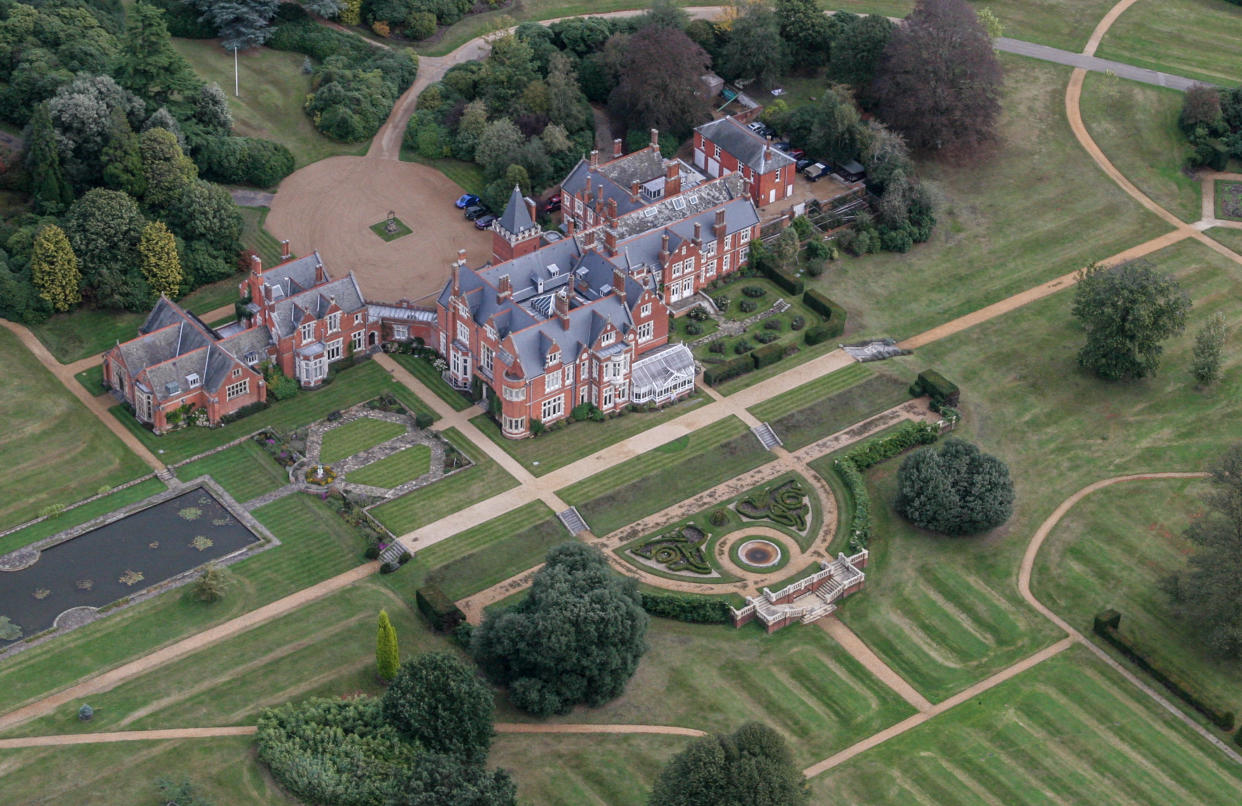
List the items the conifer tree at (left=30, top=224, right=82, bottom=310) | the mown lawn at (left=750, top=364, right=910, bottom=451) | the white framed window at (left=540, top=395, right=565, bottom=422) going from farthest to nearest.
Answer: the conifer tree at (left=30, top=224, right=82, bottom=310)
the mown lawn at (left=750, top=364, right=910, bottom=451)
the white framed window at (left=540, top=395, right=565, bottom=422)

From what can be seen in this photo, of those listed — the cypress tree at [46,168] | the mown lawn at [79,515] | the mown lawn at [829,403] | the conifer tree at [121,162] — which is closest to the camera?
the mown lawn at [79,515]

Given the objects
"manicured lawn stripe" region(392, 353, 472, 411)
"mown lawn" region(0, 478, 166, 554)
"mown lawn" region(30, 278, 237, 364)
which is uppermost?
"mown lawn" region(30, 278, 237, 364)

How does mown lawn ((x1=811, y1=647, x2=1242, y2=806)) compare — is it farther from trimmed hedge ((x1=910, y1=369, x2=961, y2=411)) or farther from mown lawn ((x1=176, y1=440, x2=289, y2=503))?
mown lawn ((x1=176, y1=440, x2=289, y2=503))

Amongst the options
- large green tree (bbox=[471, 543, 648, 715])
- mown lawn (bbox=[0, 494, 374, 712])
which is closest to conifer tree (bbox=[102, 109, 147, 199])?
mown lawn (bbox=[0, 494, 374, 712])

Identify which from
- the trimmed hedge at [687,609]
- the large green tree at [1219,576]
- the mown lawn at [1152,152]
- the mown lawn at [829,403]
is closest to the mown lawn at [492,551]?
the trimmed hedge at [687,609]

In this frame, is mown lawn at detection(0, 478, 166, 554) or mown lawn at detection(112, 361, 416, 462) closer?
mown lawn at detection(0, 478, 166, 554)

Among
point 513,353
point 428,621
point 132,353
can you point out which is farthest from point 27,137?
point 428,621

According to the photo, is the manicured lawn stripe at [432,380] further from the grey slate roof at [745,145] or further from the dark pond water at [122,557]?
the grey slate roof at [745,145]

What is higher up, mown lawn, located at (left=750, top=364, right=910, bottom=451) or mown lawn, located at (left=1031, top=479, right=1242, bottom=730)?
mown lawn, located at (left=750, top=364, right=910, bottom=451)

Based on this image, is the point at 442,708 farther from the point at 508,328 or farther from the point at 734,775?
the point at 508,328
